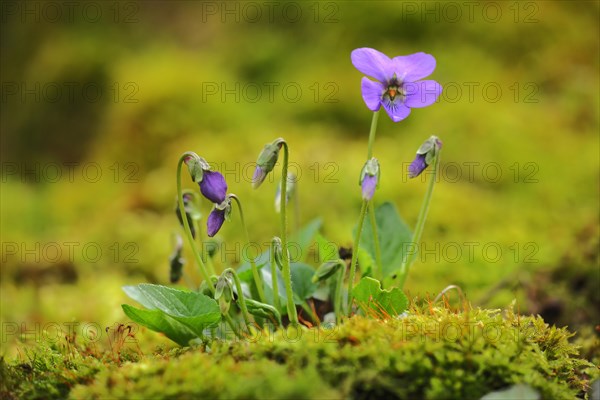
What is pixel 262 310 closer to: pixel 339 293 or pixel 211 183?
pixel 339 293

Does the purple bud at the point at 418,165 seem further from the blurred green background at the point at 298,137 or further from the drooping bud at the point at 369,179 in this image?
the blurred green background at the point at 298,137

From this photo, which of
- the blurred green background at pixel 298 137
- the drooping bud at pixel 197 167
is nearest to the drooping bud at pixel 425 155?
the drooping bud at pixel 197 167

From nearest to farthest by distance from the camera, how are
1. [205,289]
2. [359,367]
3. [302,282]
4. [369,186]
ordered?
[359,367] < [369,186] < [205,289] < [302,282]

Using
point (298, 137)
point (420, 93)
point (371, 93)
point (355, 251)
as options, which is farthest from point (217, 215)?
point (298, 137)

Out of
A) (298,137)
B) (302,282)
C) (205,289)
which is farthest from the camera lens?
(298,137)

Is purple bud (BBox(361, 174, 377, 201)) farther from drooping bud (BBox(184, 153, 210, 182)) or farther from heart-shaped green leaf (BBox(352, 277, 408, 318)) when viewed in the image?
drooping bud (BBox(184, 153, 210, 182))

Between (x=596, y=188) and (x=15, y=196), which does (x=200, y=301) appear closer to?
(x=596, y=188)
